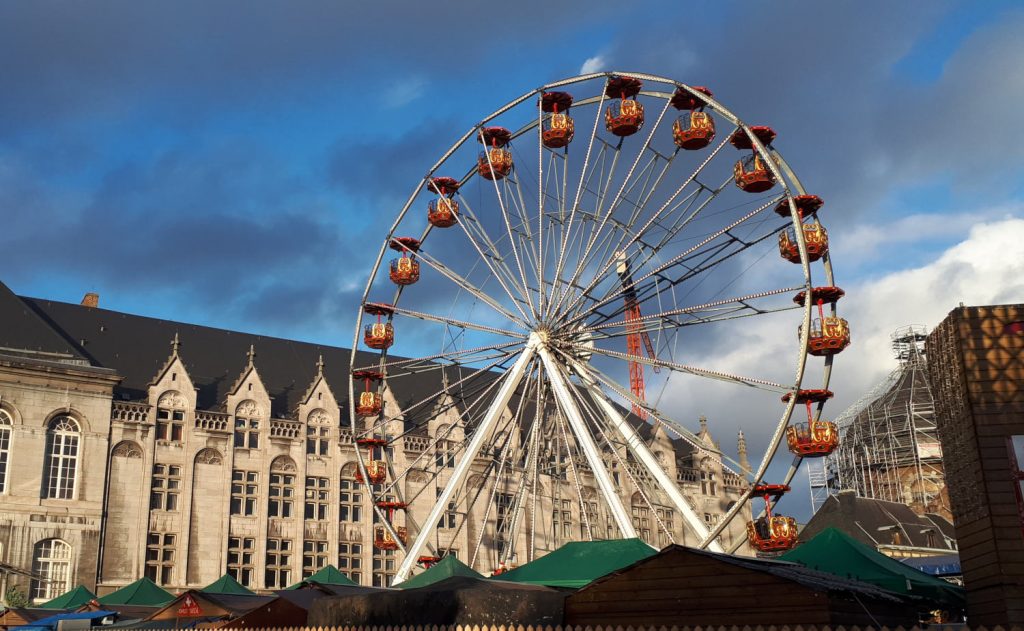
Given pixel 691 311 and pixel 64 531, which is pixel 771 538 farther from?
pixel 64 531

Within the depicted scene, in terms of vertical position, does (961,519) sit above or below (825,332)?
below

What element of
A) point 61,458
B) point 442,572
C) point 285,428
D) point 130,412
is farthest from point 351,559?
point 442,572

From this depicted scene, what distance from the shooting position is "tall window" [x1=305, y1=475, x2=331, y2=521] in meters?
53.9

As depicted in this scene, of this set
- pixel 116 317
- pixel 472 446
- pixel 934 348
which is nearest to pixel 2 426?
pixel 116 317

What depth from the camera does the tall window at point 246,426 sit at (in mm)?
53000

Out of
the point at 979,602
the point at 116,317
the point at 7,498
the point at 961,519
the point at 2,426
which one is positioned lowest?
the point at 979,602

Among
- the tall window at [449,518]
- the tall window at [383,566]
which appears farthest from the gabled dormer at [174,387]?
the tall window at [449,518]

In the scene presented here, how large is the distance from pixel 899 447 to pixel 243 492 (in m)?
42.4

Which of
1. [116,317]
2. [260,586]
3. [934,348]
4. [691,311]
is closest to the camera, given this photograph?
[934,348]

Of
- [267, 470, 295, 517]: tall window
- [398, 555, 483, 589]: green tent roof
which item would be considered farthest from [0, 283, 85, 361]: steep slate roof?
[398, 555, 483, 589]: green tent roof

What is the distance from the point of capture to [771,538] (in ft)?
98.2

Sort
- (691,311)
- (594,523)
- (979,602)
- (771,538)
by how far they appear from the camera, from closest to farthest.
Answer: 1. (979,602)
2. (771,538)
3. (691,311)
4. (594,523)

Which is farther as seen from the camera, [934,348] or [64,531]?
[64,531]

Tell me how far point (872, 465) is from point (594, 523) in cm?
2253
